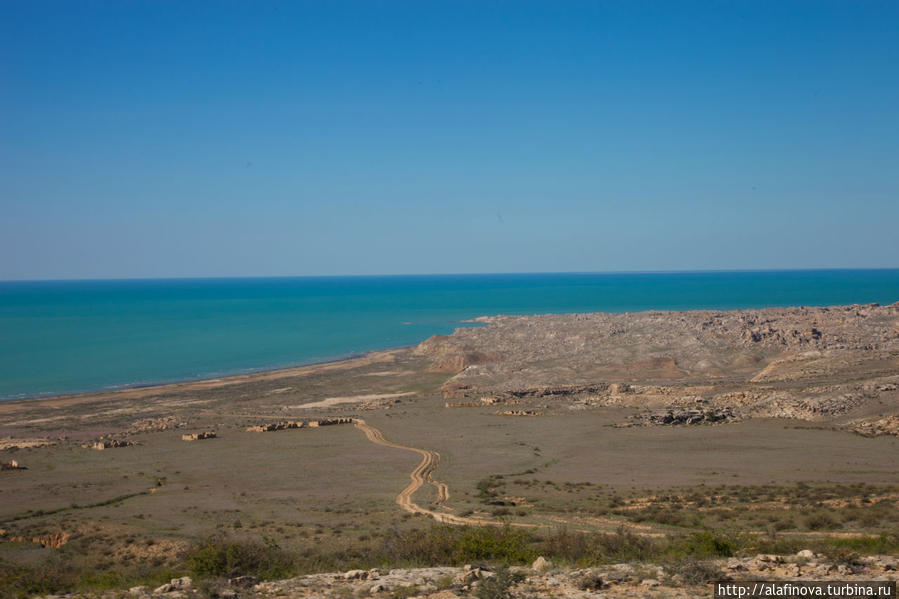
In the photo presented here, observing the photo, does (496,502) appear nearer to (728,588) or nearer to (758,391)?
(728,588)

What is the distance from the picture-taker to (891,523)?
18.2m

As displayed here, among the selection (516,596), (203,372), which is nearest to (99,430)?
(203,372)

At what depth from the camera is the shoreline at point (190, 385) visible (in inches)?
2202

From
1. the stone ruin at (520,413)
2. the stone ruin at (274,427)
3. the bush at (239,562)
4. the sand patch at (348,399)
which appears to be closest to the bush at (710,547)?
the bush at (239,562)

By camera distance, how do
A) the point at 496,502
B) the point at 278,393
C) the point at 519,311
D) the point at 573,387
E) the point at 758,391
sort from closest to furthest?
the point at 496,502 < the point at 758,391 < the point at 573,387 < the point at 278,393 < the point at 519,311

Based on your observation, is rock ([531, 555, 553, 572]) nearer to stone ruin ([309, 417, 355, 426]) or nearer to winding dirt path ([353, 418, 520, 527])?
winding dirt path ([353, 418, 520, 527])

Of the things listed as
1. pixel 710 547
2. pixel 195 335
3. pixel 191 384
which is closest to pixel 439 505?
pixel 710 547

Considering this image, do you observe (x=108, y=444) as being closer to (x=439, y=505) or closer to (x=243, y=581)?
(x=439, y=505)

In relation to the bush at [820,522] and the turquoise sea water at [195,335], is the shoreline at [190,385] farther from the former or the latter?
the bush at [820,522]

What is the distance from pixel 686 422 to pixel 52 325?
133 meters

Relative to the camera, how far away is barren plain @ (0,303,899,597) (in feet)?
51.3

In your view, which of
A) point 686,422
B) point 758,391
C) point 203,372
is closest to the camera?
point 686,422

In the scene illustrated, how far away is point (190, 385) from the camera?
64812 millimetres

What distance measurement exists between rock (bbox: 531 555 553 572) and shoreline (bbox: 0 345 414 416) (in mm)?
53915
